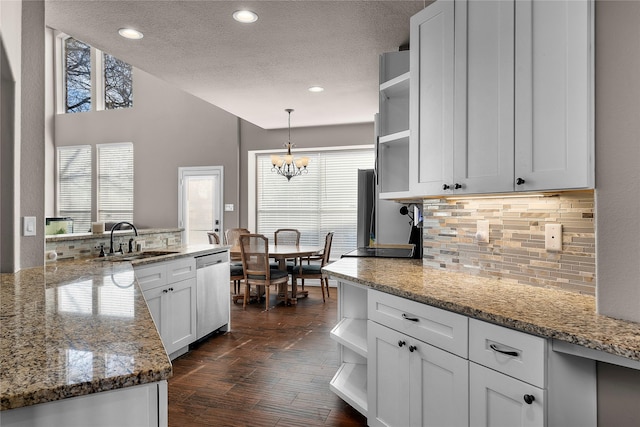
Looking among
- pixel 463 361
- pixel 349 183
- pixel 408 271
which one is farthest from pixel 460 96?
pixel 349 183

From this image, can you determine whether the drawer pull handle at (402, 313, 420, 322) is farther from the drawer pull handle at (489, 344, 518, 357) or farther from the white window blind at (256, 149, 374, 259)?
the white window blind at (256, 149, 374, 259)

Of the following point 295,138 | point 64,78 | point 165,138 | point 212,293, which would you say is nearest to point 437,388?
point 212,293

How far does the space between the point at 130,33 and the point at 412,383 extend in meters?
3.01

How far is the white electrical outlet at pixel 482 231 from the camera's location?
2.21 meters

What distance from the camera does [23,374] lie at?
913mm

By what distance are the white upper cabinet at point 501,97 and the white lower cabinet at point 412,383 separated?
743 mm

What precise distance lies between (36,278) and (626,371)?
8.33ft

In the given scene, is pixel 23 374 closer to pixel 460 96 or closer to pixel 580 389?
pixel 580 389

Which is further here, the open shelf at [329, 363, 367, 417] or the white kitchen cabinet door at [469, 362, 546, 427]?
the open shelf at [329, 363, 367, 417]

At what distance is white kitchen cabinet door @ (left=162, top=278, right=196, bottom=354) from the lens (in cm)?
329

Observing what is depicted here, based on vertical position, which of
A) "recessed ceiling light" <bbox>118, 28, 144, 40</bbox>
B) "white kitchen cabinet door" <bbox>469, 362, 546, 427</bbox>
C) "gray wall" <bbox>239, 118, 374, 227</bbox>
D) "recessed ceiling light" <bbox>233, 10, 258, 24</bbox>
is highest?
"recessed ceiling light" <bbox>233, 10, 258, 24</bbox>

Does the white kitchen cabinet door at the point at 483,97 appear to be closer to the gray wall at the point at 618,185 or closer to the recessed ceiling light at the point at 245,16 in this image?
the gray wall at the point at 618,185

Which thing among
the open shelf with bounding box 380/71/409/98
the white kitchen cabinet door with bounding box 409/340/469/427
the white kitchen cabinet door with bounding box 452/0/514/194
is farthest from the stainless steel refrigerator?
the white kitchen cabinet door with bounding box 409/340/469/427

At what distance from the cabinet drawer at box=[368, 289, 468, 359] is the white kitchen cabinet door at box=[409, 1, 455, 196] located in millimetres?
598
